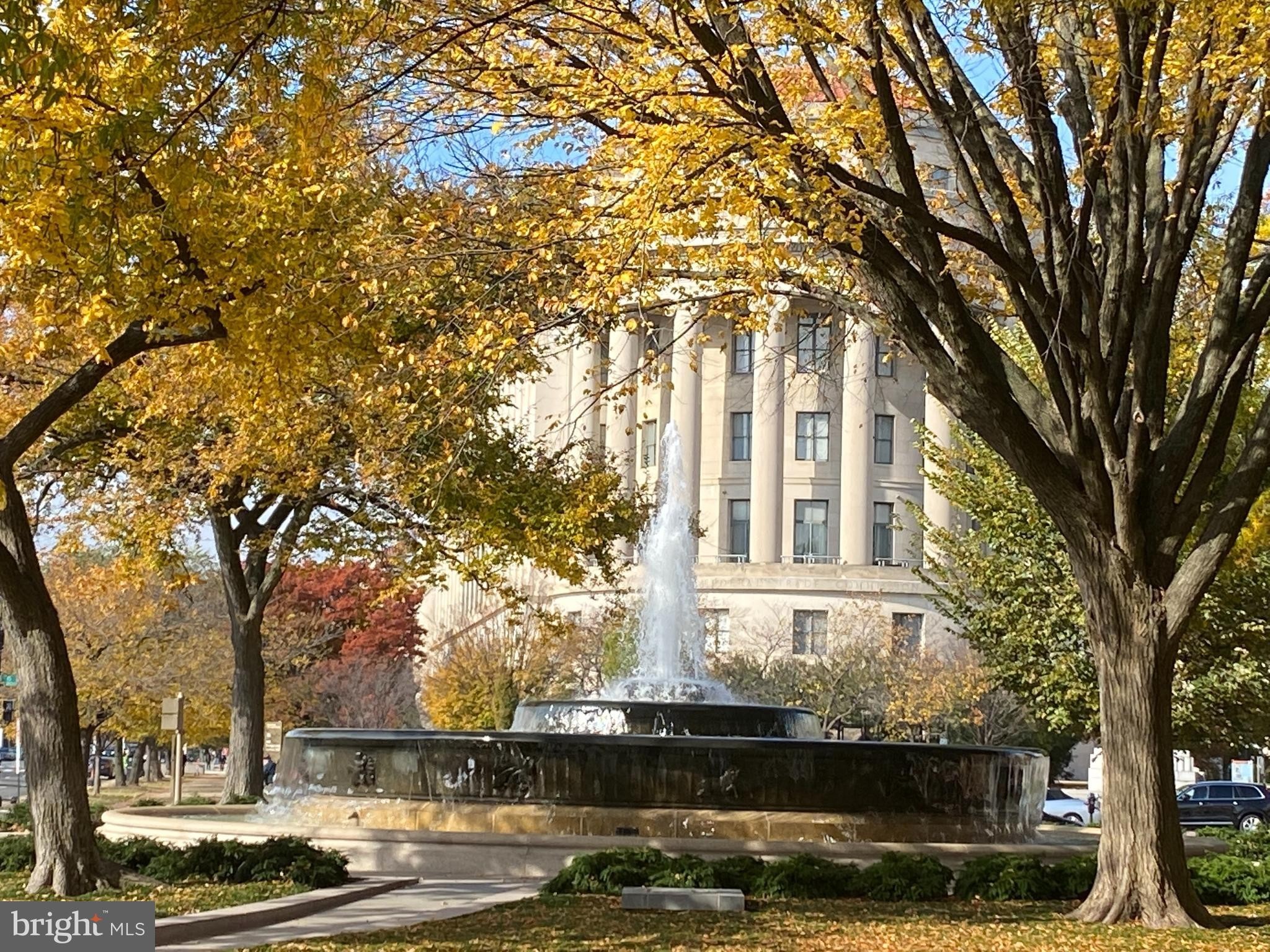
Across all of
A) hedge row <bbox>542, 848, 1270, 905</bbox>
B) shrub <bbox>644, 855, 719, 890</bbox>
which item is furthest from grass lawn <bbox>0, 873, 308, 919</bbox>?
shrub <bbox>644, 855, 719, 890</bbox>

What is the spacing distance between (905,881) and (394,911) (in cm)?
467

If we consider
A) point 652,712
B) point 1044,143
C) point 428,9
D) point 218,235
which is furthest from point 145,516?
point 1044,143

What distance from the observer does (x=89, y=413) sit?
73.6ft

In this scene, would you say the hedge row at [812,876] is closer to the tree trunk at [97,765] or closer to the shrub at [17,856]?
the shrub at [17,856]

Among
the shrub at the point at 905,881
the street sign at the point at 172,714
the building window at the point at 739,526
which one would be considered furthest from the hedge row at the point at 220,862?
the building window at the point at 739,526

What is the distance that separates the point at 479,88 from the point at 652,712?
35.1ft

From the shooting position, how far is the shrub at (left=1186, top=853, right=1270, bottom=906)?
14.3 m

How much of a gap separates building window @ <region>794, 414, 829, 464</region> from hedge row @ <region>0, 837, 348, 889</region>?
56207 mm

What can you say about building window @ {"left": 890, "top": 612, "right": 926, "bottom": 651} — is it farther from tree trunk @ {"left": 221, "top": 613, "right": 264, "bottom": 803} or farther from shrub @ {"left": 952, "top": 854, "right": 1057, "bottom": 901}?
Answer: shrub @ {"left": 952, "top": 854, "right": 1057, "bottom": 901}

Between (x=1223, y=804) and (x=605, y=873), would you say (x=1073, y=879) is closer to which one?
(x=605, y=873)

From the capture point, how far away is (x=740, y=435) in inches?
2749

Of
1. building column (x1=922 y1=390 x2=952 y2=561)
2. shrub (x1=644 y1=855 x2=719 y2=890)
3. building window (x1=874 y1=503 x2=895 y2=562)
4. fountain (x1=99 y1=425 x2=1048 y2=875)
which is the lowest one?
shrub (x1=644 y1=855 x2=719 y2=890)

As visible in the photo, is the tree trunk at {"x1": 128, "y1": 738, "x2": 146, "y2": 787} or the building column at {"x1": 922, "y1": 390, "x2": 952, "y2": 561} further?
the building column at {"x1": 922, "y1": 390, "x2": 952, "y2": 561}

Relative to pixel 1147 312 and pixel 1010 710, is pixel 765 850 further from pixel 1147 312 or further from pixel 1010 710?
pixel 1010 710
